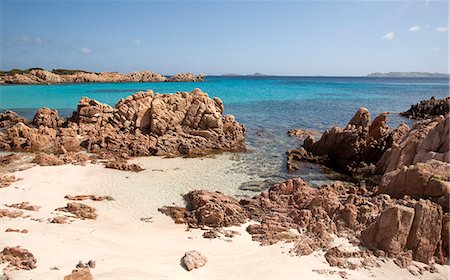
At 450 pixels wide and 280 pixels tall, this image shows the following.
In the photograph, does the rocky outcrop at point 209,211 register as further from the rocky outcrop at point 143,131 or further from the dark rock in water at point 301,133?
the dark rock in water at point 301,133

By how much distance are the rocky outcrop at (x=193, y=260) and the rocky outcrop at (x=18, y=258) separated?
4551 millimetres

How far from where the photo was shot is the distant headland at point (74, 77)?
347ft

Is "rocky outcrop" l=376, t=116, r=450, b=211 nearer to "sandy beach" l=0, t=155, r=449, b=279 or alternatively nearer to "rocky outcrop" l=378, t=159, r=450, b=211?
"rocky outcrop" l=378, t=159, r=450, b=211

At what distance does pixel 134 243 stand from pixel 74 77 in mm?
123787

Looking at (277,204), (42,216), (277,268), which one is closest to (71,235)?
(42,216)

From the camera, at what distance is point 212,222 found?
14469 mm

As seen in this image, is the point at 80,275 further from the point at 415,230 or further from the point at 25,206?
the point at 415,230

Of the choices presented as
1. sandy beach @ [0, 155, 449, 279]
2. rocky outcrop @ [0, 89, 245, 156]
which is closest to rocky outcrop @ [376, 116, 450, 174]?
sandy beach @ [0, 155, 449, 279]

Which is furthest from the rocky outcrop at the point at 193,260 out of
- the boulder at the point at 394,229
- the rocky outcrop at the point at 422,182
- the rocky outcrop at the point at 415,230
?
the rocky outcrop at the point at 422,182

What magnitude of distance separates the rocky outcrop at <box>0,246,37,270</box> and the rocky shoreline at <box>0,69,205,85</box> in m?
110

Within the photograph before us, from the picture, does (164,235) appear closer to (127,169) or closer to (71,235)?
(71,235)

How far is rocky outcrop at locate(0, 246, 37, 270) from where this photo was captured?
397 inches

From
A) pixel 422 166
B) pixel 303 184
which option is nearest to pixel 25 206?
pixel 303 184

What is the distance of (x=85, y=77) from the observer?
126375 millimetres
